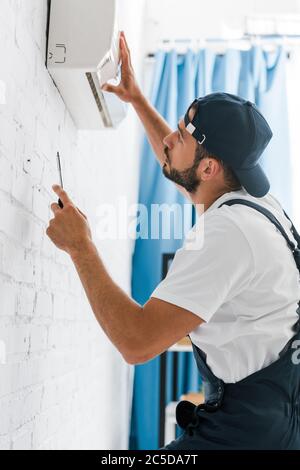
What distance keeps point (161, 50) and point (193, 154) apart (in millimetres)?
1978

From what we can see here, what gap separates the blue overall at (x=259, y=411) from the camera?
50.0 inches

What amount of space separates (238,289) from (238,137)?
1.28ft

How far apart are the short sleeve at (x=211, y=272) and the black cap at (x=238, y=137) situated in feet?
0.77

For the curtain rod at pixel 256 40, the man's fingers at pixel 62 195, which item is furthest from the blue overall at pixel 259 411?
the curtain rod at pixel 256 40

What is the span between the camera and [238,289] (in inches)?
50.5

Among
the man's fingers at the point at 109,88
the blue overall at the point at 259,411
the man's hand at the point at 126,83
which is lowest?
the blue overall at the point at 259,411

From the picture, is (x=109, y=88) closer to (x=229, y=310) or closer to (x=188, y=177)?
(x=188, y=177)

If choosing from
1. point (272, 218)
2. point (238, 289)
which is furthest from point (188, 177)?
point (238, 289)

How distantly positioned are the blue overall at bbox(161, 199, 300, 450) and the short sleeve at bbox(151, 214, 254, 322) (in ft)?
0.60

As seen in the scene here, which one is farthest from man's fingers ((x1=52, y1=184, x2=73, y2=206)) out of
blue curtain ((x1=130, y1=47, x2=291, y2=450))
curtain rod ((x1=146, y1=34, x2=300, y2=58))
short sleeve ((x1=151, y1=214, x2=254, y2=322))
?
curtain rod ((x1=146, y1=34, x2=300, y2=58))

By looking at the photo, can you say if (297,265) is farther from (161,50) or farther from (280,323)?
(161,50)

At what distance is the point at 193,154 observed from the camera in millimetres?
1541

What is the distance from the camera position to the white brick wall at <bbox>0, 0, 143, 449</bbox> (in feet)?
3.43

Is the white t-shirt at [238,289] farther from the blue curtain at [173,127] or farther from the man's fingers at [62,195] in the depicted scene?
the blue curtain at [173,127]
